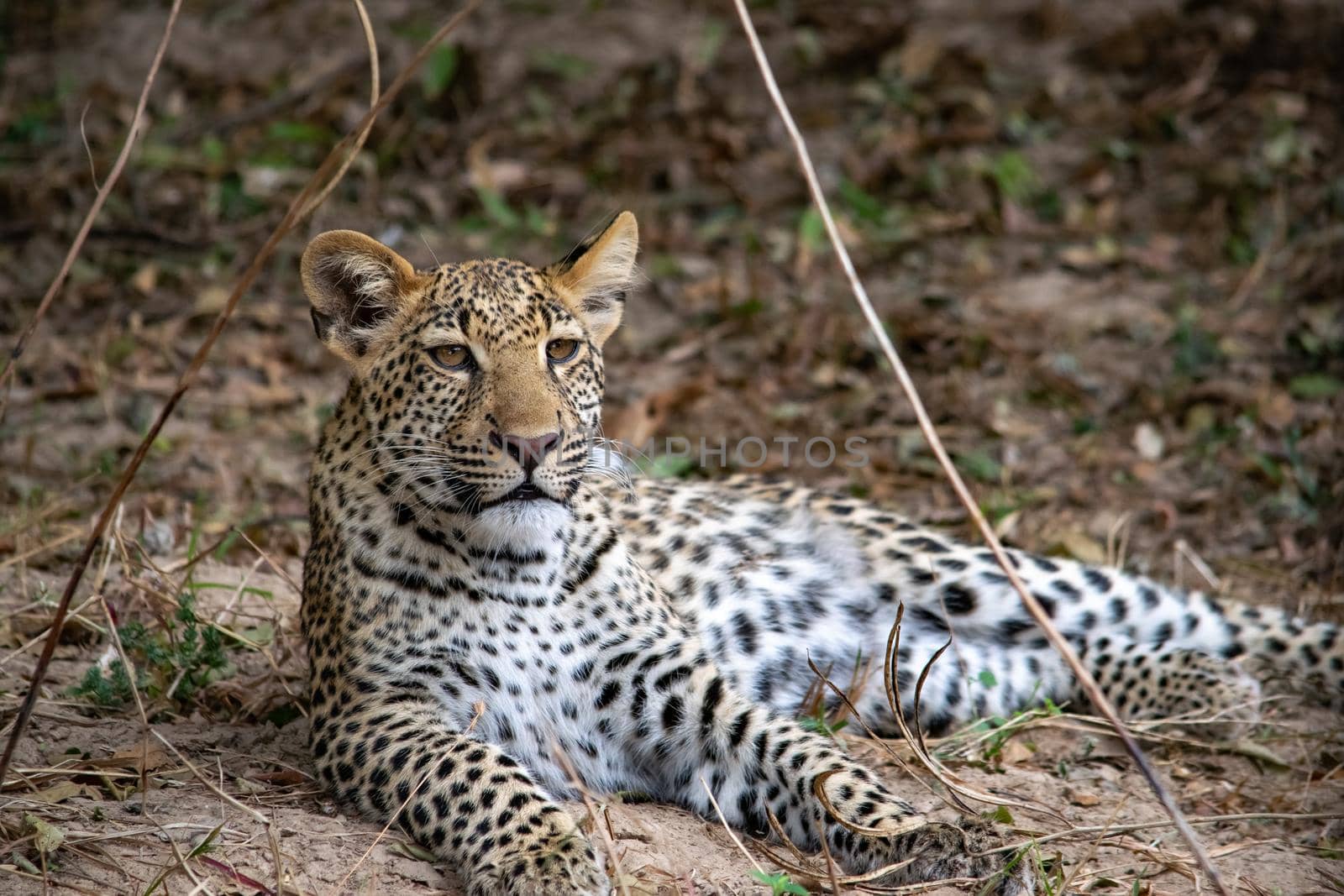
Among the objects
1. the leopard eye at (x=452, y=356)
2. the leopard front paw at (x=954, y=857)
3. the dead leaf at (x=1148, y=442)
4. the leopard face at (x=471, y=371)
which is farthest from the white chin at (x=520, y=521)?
the dead leaf at (x=1148, y=442)

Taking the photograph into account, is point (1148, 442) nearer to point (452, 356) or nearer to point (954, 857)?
point (954, 857)

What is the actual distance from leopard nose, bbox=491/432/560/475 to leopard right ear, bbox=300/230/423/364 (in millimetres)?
862

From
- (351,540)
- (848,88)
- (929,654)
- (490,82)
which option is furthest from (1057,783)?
(490,82)

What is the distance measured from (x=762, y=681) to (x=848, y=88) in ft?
27.8

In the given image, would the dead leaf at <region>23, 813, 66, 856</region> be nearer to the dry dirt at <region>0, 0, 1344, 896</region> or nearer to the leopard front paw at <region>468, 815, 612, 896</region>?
the dry dirt at <region>0, 0, 1344, 896</region>

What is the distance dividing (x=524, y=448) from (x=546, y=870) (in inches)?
54.8

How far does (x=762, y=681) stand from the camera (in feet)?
19.4

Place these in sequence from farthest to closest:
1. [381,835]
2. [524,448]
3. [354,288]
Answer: [354,288]
[524,448]
[381,835]

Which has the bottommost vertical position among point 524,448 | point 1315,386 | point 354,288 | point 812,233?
point 524,448

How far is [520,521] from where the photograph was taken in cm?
471

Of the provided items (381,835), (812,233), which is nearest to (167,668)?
(381,835)

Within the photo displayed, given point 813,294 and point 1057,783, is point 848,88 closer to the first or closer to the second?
point 813,294

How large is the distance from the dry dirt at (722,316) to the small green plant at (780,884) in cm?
17

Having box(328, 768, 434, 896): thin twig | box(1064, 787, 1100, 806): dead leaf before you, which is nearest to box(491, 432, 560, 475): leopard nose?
box(328, 768, 434, 896): thin twig
